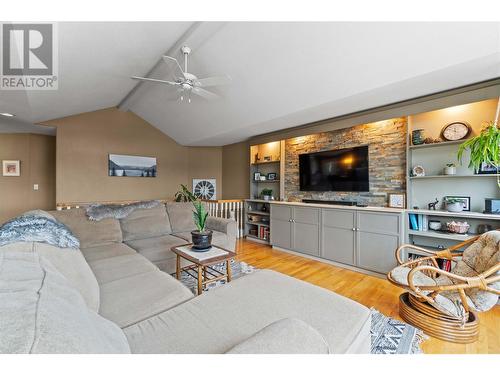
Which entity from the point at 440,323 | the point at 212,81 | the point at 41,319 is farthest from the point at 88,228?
the point at 440,323

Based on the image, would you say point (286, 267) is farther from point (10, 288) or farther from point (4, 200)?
point (4, 200)

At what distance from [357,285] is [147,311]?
8.00 feet

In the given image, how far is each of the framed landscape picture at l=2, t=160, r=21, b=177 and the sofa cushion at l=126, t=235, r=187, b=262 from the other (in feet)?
13.5

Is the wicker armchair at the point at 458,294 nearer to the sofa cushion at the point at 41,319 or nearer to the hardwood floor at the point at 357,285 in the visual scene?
the hardwood floor at the point at 357,285

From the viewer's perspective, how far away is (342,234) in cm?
332

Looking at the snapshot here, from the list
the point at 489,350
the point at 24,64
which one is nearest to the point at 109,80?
the point at 24,64

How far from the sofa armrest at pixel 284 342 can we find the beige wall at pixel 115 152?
5.46 meters

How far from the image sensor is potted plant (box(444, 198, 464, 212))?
257 cm

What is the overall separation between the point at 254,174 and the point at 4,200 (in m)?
5.47

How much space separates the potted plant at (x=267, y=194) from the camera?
478cm

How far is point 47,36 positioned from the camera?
203 centimetres

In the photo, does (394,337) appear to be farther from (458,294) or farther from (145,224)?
(145,224)

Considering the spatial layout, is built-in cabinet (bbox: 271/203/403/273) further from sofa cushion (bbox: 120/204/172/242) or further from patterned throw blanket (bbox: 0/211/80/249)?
patterned throw blanket (bbox: 0/211/80/249)

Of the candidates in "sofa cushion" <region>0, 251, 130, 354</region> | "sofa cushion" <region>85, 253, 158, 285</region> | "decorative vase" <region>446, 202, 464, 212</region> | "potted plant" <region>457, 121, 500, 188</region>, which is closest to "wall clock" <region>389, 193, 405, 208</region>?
"decorative vase" <region>446, 202, 464, 212</region>
